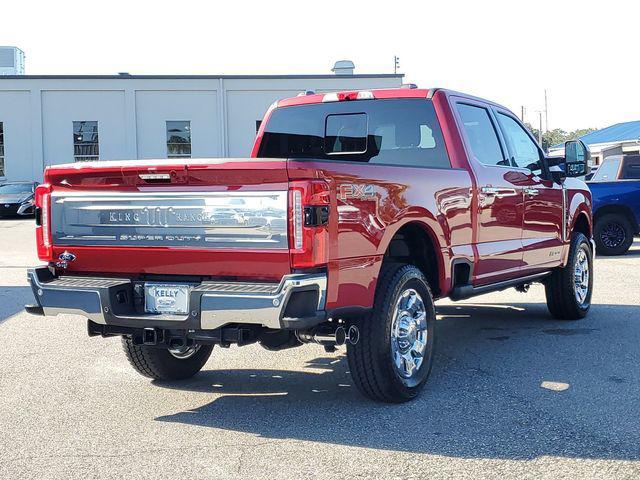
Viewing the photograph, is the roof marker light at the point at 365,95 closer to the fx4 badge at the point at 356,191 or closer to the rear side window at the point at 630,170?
the fx4 badge at the point at 356,191

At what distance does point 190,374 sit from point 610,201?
1082 centimetres

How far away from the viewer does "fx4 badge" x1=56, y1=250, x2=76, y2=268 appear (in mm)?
5492

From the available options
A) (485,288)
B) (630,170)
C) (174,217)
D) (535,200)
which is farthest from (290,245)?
(630,170)

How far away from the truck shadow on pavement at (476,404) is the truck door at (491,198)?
2.39 feet

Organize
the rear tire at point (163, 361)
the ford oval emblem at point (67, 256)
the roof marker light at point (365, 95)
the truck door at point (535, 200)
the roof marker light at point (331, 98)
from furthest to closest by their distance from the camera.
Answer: the truck door at point (535, 200) → the roof marker light at point (331, 98) → the roof marker light at point (365, 95) → the rear tire at point (163, 361) → the ford oval emblem at point (67, 256)

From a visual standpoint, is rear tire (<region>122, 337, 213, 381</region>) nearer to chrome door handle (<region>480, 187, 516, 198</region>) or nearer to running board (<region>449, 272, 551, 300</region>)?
running board (<region>449, 272, 551, 300</region>)

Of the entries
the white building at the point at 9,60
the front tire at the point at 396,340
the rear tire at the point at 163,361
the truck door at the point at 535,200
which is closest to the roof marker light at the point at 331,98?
the truck door at the point at 535,200

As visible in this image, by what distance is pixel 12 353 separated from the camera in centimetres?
745

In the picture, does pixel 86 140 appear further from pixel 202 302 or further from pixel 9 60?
pixel 202 302

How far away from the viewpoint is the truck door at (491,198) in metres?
6.77

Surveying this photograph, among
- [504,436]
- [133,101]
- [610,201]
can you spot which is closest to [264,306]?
[504,436]

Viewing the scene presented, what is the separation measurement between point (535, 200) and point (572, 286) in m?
1.26

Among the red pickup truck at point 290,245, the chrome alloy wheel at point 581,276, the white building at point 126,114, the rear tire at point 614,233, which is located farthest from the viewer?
the white building at point 126,114

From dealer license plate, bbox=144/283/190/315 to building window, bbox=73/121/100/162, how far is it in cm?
3510
